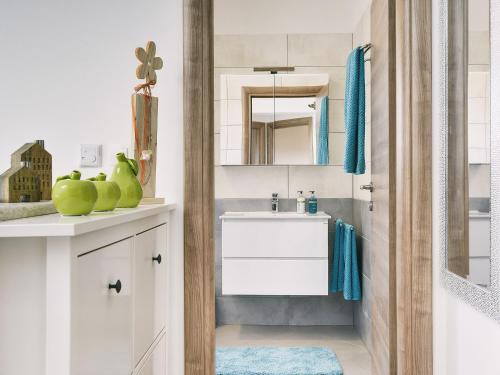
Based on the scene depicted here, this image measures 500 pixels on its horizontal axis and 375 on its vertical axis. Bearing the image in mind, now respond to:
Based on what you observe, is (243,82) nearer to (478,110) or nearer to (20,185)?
(478,110)

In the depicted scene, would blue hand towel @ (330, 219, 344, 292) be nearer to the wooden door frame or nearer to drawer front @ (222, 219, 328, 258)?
drawer front @ (222, 219, 328, 258)

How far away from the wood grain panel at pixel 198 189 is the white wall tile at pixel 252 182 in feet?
6.43

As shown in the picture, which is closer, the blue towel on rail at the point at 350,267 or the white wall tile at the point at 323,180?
the blue towel on rail at the point at 350,267

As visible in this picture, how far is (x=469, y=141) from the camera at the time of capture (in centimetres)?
145

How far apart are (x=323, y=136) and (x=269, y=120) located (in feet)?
1.46

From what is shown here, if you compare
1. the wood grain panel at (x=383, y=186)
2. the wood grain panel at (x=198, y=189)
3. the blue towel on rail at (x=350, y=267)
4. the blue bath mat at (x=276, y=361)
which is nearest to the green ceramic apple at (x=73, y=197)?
the wood grain panel at (x=198, y=189)

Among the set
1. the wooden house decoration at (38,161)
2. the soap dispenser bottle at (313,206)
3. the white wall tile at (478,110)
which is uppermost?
the white wall tile at (478,110)

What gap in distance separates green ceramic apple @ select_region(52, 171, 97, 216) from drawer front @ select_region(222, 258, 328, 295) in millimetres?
2282

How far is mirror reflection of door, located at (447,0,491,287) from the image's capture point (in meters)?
1.33

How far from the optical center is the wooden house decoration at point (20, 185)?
3.66 feet

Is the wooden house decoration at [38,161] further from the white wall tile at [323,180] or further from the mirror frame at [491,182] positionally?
the white wall tile at [323,180]

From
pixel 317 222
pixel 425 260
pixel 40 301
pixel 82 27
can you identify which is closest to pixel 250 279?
pixel 317 222

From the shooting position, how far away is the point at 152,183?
60.4 inches

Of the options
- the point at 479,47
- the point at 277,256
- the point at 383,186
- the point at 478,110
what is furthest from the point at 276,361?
the point at 479,47
